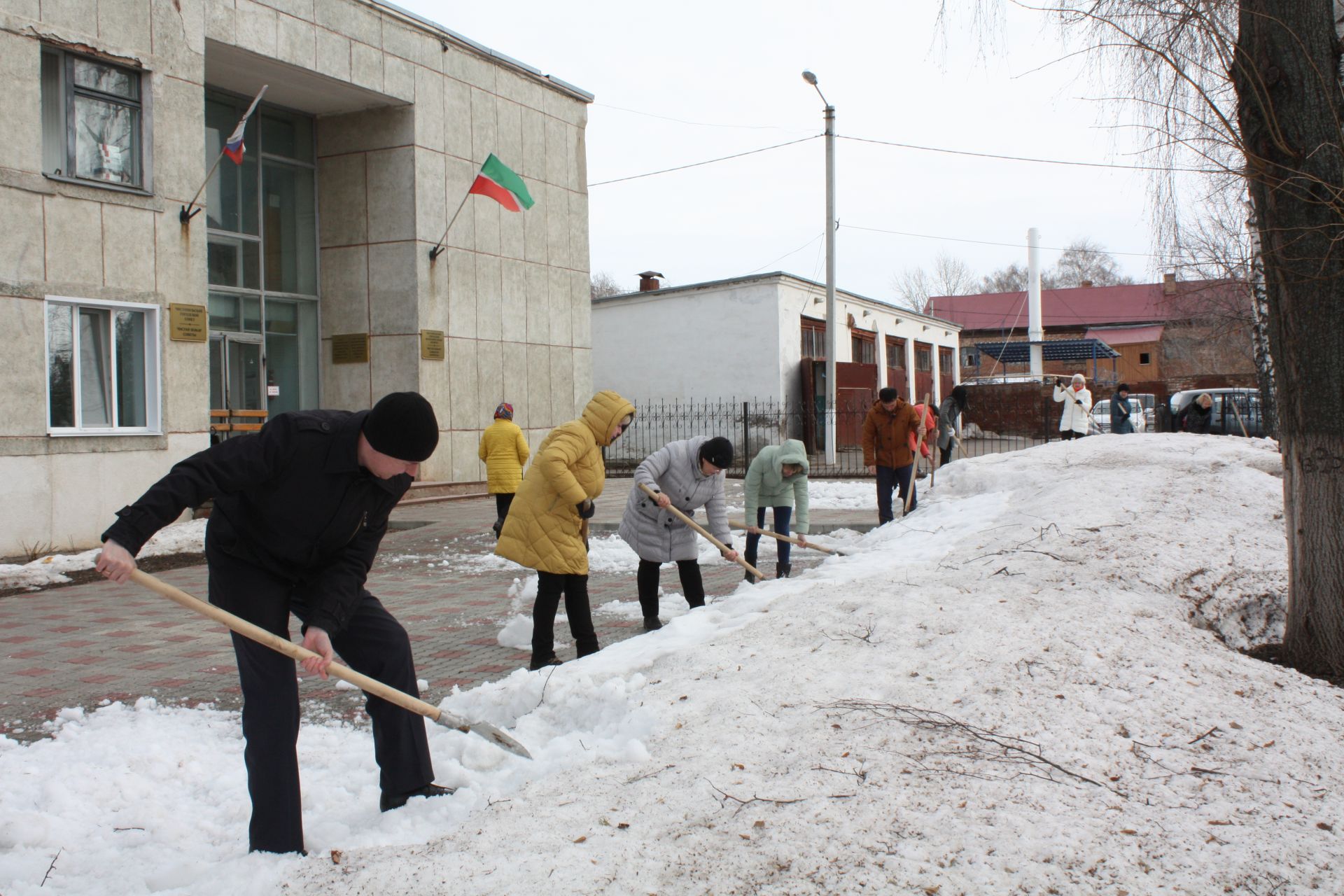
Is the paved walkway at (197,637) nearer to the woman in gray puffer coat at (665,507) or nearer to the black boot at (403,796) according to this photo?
the woman in gray puffer coat at (665,507)

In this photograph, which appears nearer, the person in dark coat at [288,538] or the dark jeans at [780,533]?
the person in dark coat at [288,538]

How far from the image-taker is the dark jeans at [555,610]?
5.70 meters

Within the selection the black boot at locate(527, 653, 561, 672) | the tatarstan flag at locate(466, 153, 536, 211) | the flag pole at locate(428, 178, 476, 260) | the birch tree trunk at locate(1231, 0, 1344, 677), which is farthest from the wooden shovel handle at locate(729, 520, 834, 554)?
the flag pole at locate(428, 178, 476, 260)

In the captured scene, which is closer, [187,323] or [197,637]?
[197,637]

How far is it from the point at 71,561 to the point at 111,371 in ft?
8.18

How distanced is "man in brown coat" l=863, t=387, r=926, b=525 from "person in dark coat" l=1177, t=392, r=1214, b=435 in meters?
11.3

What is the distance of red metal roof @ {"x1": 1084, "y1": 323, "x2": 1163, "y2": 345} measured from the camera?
177ft

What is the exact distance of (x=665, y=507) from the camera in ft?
21.8

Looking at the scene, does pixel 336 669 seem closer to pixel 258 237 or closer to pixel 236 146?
pixel 236 146

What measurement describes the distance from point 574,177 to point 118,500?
10.9 m

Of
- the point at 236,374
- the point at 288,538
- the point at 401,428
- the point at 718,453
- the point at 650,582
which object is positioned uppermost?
the point at 236,374

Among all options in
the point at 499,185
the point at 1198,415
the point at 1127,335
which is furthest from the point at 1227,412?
the point at 1127,335

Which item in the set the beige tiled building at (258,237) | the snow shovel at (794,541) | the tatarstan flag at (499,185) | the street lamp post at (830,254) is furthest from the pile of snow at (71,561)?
the street lamp post at (830,254)

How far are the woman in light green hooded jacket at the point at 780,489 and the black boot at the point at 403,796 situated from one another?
496 centimetres
